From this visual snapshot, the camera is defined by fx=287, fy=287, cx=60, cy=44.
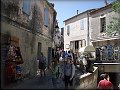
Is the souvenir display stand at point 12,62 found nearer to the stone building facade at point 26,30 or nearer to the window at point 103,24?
the stone building facade at point 26,30

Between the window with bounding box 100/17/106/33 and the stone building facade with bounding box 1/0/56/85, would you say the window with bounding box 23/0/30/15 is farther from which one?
the window with bounding box 100/17/106/33

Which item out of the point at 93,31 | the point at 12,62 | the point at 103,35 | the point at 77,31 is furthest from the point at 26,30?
the point at 77,31

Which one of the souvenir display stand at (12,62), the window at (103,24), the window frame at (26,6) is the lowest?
the souvenir display stand at (12,62)

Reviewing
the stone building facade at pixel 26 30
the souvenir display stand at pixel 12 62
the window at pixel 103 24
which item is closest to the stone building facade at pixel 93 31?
the window at pixel 103 24

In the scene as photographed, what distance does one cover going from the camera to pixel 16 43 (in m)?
14.0

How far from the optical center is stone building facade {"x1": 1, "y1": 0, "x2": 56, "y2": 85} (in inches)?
492

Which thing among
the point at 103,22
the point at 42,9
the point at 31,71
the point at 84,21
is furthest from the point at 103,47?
the point at 31,71

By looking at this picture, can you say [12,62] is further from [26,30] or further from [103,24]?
[103,24]

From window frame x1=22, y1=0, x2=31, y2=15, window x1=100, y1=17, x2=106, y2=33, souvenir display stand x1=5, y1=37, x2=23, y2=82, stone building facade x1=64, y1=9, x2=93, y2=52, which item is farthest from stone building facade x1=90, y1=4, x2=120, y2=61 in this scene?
souvenir display stand x1=5, y1=37, x2=23, y2=82

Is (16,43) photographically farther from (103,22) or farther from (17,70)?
(103,22)

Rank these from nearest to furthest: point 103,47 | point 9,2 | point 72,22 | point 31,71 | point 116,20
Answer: point 9,2 < point 31,71 < point 116,20 < point 103,47 < point 72,22

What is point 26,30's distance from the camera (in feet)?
52.8

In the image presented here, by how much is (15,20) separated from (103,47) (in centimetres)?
1850

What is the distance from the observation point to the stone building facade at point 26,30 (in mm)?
12508
